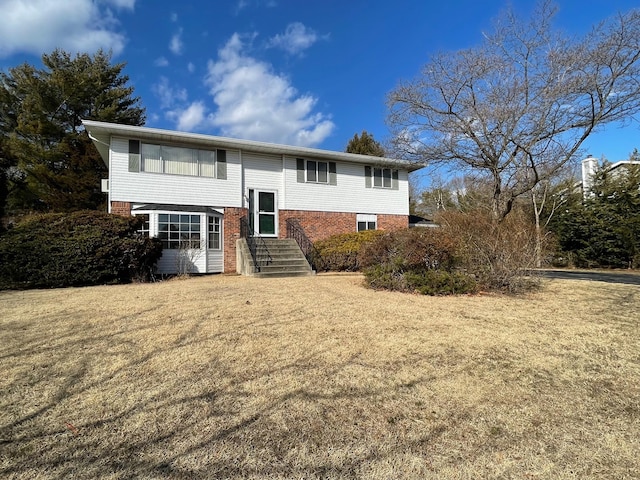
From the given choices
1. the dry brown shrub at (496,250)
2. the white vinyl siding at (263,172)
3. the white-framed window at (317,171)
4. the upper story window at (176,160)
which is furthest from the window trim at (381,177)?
the dry brown shrub at (496,250)

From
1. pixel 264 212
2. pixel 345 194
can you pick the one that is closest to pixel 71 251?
pixel 264 212

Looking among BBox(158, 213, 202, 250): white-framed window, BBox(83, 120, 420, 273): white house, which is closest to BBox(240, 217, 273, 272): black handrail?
BBox(83, 120, 420, 273): white house

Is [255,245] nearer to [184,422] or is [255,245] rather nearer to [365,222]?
[365,222]

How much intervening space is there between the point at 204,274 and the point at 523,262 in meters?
9.88

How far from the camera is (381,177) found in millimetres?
17156

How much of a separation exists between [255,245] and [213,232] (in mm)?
1661

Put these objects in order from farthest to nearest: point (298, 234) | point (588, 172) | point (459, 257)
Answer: point (588, 172), point (298, 234), point (459, 257)

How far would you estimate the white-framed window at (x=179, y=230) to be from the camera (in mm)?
12227

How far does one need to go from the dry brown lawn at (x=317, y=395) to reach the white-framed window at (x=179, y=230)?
7.04 metres

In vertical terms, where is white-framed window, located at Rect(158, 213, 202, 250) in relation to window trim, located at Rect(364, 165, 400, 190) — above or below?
below

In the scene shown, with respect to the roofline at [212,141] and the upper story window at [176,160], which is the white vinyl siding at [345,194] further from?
the upper story window at [176,160]

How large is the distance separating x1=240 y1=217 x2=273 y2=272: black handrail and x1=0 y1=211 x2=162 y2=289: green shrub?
11.2ft

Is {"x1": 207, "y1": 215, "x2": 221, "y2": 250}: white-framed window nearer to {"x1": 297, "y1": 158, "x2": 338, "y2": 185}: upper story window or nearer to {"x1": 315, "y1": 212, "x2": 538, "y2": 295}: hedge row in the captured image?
{"x1": 297, "y1": 158, "x2": 338, "y2": 185}: upper story window

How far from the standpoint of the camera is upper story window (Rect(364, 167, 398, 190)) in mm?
16844
